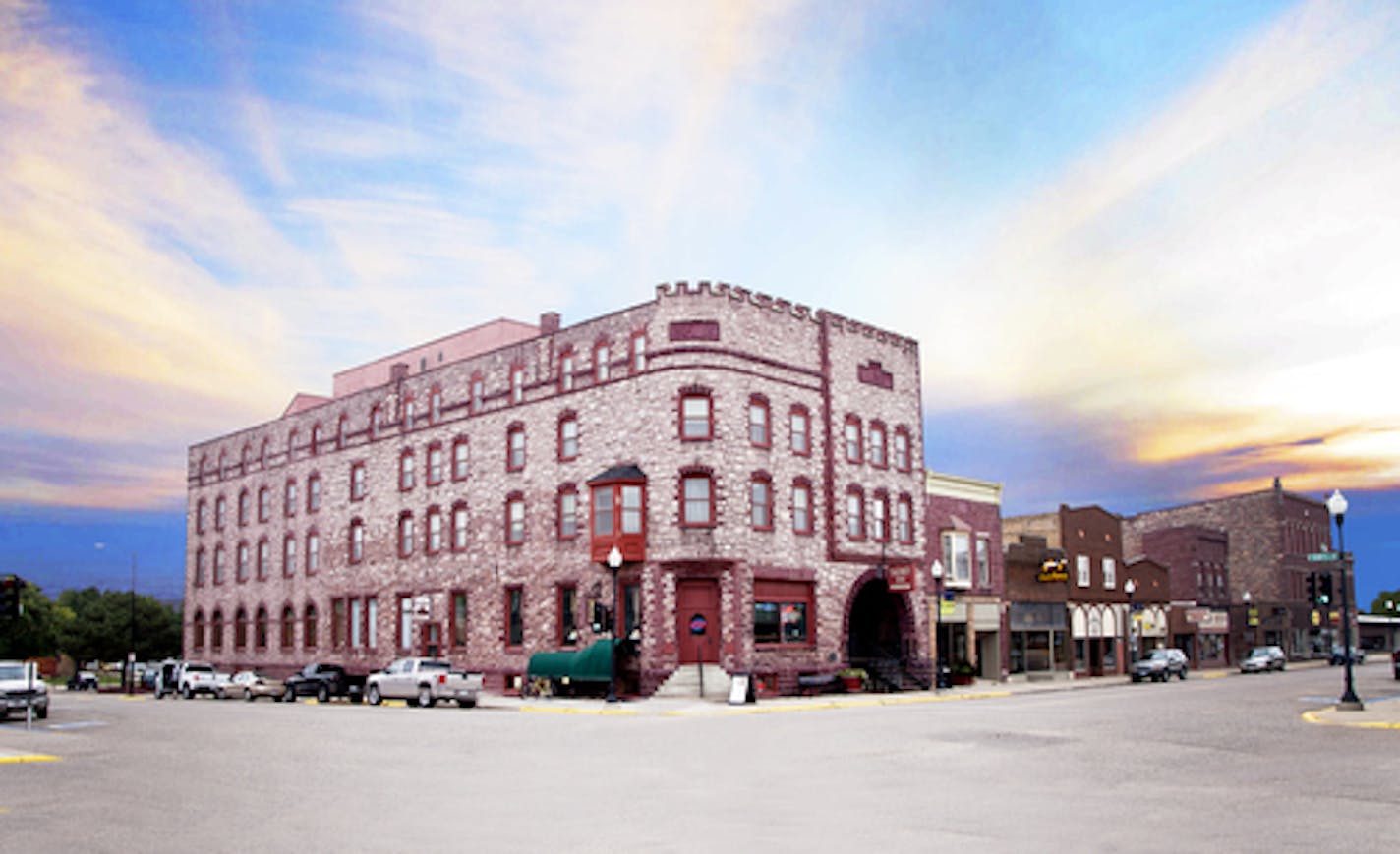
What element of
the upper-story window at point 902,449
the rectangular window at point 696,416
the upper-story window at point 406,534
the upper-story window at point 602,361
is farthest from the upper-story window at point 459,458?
the upper-story window at point 902,449

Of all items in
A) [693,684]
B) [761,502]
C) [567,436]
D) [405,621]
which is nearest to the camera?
[693,684]

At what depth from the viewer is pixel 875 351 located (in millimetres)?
51125

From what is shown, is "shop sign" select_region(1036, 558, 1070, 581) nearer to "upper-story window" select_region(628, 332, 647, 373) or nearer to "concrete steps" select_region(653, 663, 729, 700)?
"concrete steps" select_region(653, 663, 729, 700)

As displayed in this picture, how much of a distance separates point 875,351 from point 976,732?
29379 mm

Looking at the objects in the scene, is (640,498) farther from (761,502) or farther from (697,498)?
(761,502)

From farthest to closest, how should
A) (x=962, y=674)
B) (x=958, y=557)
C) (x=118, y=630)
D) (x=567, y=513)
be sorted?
1. (x=118, y=630)
2. (x=958, y=557)
3. (x=962, y=674)
4. (x=567, y=513)

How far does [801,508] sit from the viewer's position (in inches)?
1828

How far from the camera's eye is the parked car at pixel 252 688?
48.4 m

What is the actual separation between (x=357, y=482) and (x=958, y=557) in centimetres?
2980

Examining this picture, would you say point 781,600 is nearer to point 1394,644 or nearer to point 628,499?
point 628,499

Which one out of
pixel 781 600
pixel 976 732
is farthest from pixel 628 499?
pixel 976 732

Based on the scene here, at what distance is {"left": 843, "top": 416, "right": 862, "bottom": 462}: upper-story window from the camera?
161ft

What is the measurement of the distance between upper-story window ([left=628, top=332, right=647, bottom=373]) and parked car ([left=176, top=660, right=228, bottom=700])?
2348 cm

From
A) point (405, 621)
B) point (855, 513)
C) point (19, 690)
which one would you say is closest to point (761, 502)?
point (855, 513)
